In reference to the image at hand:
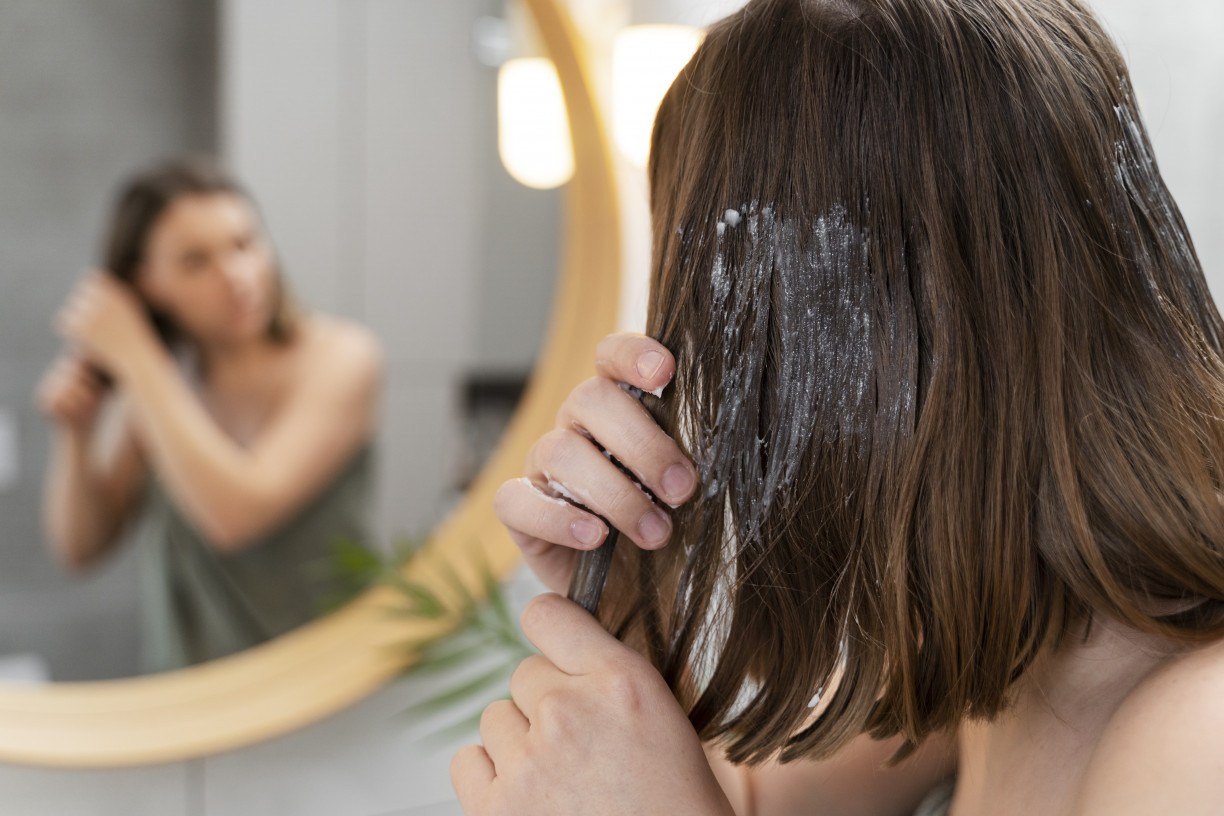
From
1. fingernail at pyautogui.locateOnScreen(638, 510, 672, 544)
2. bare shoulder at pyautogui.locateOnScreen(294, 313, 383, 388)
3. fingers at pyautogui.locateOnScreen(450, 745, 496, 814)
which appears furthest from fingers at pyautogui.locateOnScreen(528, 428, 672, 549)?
bare shoulder at pyautogui.locateOnScreen(294, 313, 383, 388)

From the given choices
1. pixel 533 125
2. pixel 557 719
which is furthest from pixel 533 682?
pixel 533 125

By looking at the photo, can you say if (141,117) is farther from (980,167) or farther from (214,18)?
(980,167)

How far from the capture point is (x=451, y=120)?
32.9 inches

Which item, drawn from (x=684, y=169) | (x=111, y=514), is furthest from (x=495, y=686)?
(x=684, y=169)

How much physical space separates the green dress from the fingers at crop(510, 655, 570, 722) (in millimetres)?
444

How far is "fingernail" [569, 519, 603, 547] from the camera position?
1.38 feet

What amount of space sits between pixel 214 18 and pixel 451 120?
207mm

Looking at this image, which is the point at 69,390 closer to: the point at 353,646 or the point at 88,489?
the point at 88,489

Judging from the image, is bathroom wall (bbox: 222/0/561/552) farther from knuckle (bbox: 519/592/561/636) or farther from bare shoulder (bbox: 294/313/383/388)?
knuckle (bbox: 519/592/561/636)

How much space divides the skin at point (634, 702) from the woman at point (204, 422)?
0.40 m

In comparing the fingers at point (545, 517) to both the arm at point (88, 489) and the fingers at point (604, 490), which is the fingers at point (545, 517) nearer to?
the fingers at point (604, 490)

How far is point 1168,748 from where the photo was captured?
13.0 inches

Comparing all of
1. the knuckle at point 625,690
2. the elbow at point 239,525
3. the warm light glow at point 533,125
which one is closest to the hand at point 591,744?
the knuckle at point 625,690

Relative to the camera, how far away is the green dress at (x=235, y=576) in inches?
29.5
